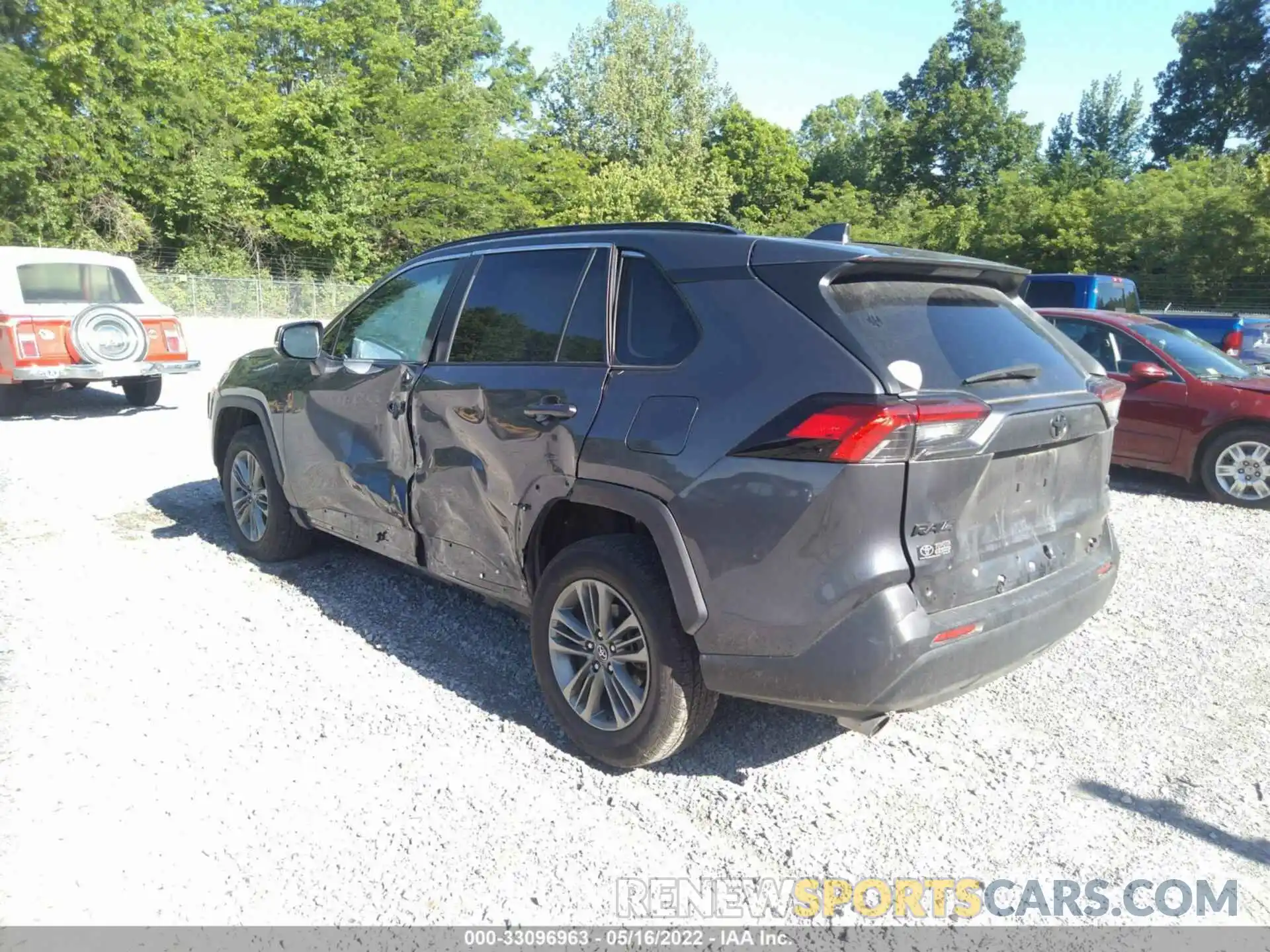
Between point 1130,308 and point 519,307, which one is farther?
point 1130,308

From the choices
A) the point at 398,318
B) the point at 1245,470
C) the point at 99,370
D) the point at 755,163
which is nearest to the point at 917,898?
the point at 398,318

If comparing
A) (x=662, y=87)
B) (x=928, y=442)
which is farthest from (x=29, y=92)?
(x=928, y=442)

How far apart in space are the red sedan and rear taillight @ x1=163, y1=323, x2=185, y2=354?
32.0ft

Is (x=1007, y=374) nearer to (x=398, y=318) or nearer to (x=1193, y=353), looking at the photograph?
(x=398, y=318)

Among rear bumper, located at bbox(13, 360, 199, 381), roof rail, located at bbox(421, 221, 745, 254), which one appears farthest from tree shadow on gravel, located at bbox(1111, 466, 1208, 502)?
rear bumper, located at bbox(13, 360, 199, 381)

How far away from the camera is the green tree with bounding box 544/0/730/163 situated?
160 feet

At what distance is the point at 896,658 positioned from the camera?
2705 millimetres

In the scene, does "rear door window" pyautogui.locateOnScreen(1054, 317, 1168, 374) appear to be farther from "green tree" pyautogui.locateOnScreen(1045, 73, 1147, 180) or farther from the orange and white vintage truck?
"green tree" pyautogui.locateOnScreen(1045, 73, 1147, 180)

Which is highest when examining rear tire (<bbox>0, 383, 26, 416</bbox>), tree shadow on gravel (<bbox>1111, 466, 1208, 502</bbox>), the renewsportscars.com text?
rear tire (<bbox>0, 383, 26, 416</bbox>)

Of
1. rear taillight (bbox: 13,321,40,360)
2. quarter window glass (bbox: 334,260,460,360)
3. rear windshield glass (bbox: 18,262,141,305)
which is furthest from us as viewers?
rear windshield glass (bbox: 18,262,141,305)

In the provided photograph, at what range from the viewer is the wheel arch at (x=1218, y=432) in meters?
7.84

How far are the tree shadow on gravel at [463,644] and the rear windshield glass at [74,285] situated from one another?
5.78 meters

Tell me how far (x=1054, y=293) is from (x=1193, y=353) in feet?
16.6

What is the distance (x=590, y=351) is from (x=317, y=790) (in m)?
1.85
